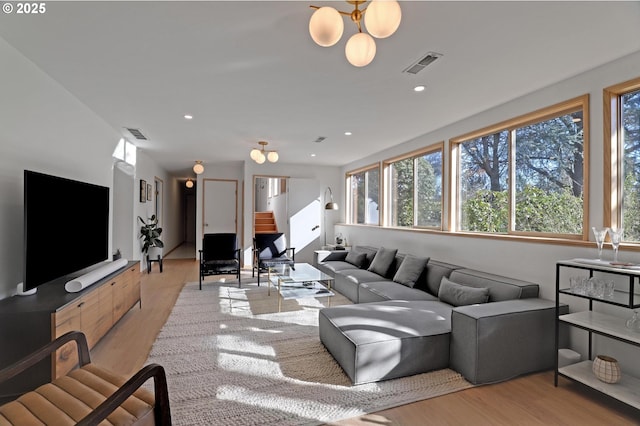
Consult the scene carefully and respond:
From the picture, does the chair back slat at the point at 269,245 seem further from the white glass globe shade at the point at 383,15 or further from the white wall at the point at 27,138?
the white glass globe shade at the point at 383,15

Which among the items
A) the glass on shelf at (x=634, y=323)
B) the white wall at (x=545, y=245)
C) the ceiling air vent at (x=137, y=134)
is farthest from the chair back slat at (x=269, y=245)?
the glass on shelf at (x=634, y=323)

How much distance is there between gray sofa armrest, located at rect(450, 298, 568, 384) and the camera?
2.34m

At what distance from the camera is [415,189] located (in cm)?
526

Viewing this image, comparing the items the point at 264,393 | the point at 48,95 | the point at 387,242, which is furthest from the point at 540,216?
the point at 48,95

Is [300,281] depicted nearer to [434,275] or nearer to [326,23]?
[434,275]

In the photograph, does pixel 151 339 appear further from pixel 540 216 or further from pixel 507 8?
pixel 540 216

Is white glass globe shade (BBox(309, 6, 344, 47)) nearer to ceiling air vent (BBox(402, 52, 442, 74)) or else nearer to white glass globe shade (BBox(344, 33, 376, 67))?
white glass globe shade (BBox(344, 33, 376, 67))

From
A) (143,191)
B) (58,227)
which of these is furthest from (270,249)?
(58,227)

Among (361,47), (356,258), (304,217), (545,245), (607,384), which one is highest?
(361,47)

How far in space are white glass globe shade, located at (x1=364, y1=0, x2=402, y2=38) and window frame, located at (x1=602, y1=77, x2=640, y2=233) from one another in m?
2.26

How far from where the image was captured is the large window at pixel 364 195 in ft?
21.5

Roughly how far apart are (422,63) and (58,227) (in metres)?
3.35

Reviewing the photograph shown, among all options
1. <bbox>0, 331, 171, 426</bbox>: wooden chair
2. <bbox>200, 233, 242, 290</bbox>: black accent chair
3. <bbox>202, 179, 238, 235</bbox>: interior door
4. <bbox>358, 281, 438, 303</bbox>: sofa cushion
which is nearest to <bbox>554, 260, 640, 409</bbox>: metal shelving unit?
<bbox>358, 281, 438, 303</bbox>: sofa cushion

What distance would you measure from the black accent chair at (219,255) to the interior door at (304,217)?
196 cm
